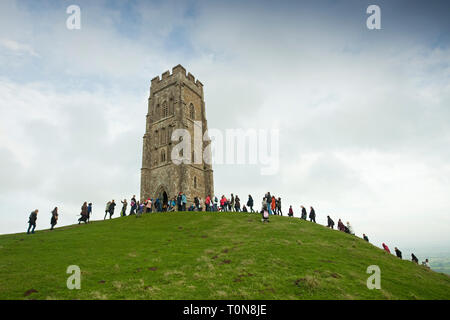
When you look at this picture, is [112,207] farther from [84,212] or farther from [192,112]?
[192,112]

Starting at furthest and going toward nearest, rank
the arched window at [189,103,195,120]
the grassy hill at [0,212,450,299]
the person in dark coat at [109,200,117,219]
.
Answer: the arched window at [189,103,195,120]
the person in dark coat at [109,200,117,219]
the grassy hill at [0,212,450,299]

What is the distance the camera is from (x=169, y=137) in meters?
42.5

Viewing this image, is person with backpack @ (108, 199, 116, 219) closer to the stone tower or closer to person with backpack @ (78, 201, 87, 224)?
person with backpack @ (78, 201, 87, 224)

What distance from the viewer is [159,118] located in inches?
1807

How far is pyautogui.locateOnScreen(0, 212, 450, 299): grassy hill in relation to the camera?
8.27m

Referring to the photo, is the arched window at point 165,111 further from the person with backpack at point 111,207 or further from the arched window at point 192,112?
the person with backpack at point 111,207

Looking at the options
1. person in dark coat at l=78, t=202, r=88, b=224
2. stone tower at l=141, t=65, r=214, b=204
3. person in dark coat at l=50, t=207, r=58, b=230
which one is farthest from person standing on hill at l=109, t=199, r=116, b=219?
stone tower at l=141, t=65, r=214, b=204

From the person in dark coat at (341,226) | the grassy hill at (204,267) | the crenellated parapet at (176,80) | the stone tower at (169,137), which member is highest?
the crenellated parapet at (176,80)

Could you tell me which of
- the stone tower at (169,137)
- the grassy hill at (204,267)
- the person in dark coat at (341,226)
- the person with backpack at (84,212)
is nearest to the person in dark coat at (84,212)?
the person with backpack at (84,212)

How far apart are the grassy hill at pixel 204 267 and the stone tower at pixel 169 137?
21029 millimetres

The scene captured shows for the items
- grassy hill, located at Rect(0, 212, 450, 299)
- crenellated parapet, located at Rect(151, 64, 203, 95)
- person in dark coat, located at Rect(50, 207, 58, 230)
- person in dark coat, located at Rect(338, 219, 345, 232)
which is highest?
crenellated parapet, located at Rect(151, 64, 203, 95)

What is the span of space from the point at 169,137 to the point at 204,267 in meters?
34.1

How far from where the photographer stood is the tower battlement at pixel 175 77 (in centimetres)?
4607

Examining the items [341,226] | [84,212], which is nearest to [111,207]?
[84,212]
